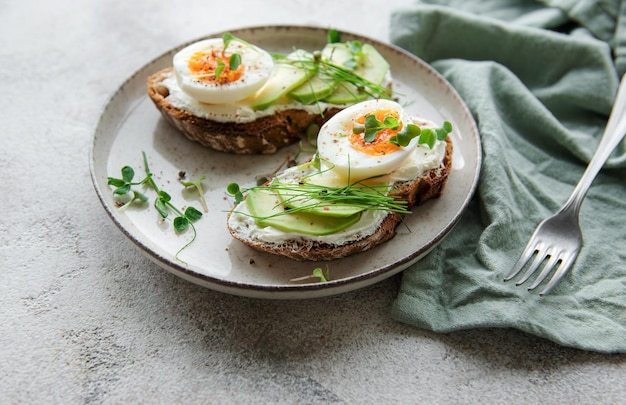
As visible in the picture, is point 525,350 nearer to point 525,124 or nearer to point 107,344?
point 525,124

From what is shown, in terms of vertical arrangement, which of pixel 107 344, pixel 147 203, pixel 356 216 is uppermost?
pixel 356 216

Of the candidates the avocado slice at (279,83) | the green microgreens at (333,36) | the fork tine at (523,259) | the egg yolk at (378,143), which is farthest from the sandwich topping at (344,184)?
the green microgreens at (333,36)

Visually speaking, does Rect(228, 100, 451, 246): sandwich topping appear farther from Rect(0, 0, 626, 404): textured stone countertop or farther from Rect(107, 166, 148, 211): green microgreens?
Rect(107, 166, 148, 211): green microgreens

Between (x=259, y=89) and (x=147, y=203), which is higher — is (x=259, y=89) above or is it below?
above

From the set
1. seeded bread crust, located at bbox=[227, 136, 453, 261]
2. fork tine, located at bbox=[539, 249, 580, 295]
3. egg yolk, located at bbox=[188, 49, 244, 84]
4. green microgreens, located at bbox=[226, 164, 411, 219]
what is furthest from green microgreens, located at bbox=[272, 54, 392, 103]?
fork tine, located at bbox=[539, 249, 580, 295]

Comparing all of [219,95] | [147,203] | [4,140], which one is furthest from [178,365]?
[4,140]

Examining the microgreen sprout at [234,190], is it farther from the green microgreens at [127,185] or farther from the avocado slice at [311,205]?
the green microgreens at [127,185]

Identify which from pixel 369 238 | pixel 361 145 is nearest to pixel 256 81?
pixel 361 145
